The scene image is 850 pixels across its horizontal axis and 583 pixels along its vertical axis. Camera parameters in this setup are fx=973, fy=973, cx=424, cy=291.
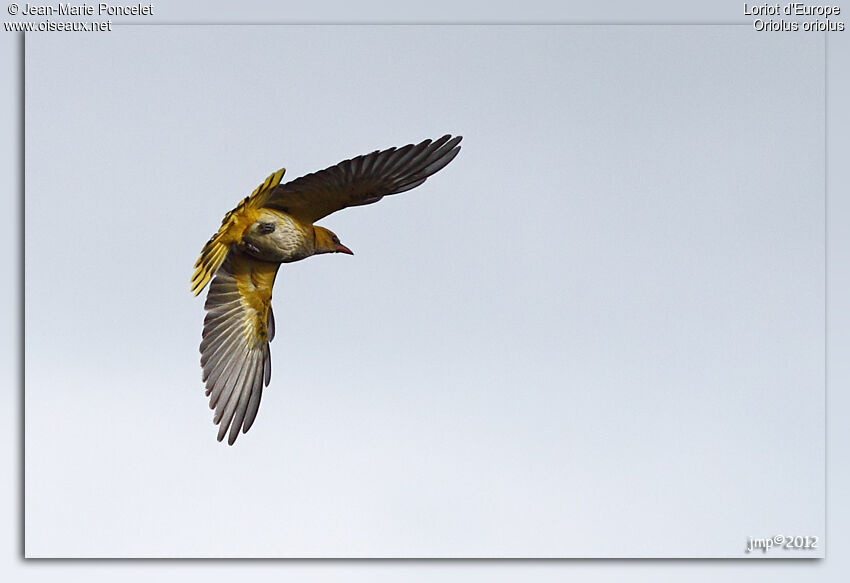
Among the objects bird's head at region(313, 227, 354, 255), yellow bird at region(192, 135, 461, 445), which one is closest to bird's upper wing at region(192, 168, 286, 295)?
yellow bird at region(192, 135, 461, 445)

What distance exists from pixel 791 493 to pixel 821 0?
105 centimetres

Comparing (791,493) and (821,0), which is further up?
(821,0)

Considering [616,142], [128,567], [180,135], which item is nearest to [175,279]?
[180,135]

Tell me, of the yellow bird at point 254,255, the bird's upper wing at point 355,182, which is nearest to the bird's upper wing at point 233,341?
the yellow bird at point 254,255

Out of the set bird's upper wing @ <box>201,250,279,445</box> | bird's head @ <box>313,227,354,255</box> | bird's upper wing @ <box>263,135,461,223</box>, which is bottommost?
bird's upper wing @ <box>201,250,279,445</box>

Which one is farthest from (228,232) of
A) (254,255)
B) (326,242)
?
(326,242)

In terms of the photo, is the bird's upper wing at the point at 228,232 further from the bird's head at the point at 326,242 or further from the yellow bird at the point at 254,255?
the bird's head at the point at 326,242

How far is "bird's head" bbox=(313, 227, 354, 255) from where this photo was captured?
6.73 ft

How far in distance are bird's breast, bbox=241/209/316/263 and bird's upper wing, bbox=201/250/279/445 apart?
2cm

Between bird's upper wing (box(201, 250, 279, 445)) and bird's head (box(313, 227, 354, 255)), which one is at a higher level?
bird's head (box(313, 227, 354, 255))

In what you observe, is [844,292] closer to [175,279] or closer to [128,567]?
[175,279]

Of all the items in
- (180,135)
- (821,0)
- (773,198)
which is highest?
(821,0)

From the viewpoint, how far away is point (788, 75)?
206 cm

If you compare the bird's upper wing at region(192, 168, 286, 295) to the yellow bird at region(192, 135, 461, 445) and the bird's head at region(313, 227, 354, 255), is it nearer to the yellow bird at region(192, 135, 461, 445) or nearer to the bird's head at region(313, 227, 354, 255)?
the yellow bird at region(192, 135, 461, 445)
